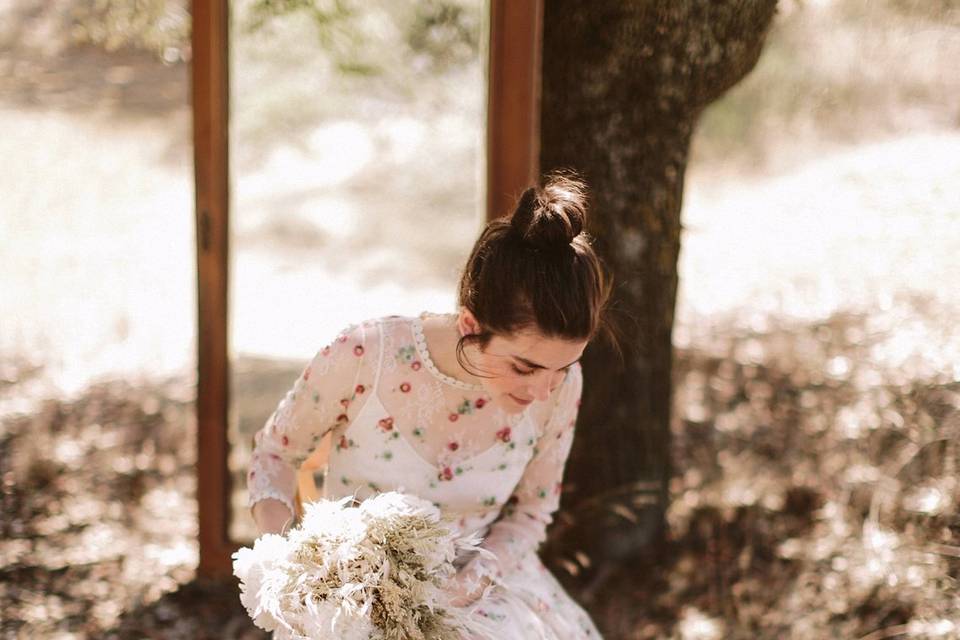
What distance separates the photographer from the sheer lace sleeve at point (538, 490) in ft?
7.20

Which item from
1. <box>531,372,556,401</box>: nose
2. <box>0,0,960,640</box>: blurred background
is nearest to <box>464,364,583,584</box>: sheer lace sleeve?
<box>531,372,556,401</box>: nose

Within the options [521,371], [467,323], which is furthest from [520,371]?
[467,323]

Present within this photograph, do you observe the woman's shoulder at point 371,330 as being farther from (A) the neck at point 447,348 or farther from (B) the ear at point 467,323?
(B) the ear at point 467,323

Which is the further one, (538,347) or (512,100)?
(512,100)

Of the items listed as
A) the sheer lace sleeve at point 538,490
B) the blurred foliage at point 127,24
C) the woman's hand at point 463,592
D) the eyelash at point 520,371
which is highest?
the blurred foliage at point 127,24

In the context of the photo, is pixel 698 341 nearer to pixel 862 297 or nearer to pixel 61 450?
pixel 862 297

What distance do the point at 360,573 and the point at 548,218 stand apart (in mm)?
739

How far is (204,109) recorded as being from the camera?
3107 millimetres

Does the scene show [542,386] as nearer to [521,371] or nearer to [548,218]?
[521,371]

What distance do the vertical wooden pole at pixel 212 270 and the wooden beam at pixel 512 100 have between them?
0.89m

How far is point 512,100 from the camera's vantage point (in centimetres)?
295

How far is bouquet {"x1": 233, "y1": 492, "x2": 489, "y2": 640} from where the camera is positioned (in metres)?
1.61

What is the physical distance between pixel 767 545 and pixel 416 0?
7.98 ft

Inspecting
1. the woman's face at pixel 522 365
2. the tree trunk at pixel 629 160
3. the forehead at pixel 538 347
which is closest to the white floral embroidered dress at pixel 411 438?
the woman's face at pixel 522 365
